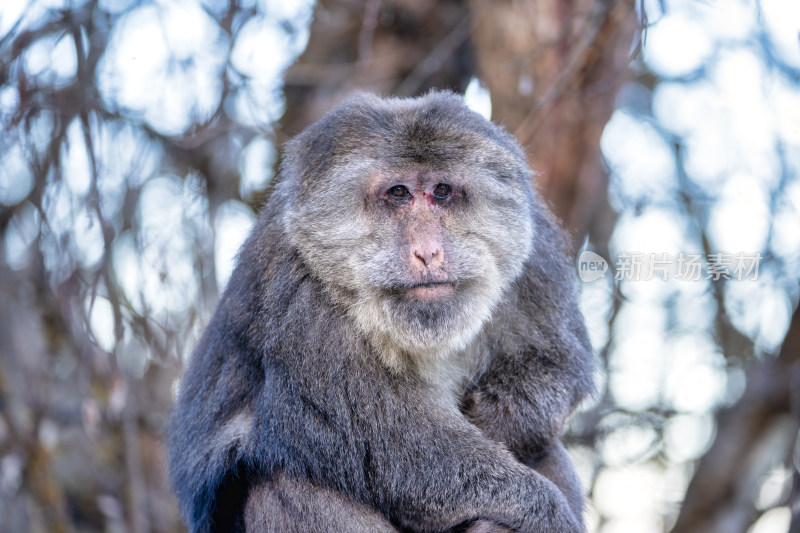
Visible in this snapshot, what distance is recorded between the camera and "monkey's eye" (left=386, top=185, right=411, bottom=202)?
352cm

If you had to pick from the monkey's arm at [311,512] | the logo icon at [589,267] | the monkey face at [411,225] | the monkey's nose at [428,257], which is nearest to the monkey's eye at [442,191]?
the monkey face at [411,225]

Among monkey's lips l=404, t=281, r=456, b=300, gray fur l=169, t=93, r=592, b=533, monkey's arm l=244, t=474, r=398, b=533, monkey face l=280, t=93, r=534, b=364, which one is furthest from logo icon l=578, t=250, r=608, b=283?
monkey's arm l=244, t=474, r=398, b=533

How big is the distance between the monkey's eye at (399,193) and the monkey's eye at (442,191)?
0.12 meters

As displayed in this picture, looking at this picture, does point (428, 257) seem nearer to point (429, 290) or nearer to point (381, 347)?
point (429, 290)

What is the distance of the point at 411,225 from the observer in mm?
3463

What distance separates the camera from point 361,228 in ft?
11.5

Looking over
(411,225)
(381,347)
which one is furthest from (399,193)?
(381,347)

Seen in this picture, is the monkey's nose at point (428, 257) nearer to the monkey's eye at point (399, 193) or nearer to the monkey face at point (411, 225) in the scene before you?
the monkey face at point (411, 225)

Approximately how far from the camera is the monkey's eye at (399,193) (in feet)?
11.5

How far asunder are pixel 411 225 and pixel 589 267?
120 inches

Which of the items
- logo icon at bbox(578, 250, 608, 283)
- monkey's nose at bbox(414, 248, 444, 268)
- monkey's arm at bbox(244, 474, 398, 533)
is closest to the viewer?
monkey's nose at bbox(414, 248, 444, 268)

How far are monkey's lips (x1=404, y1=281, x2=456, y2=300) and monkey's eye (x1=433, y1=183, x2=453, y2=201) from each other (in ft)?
1.27

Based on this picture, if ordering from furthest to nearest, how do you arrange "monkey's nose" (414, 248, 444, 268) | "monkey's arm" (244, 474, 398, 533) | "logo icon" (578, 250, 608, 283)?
1. "logo icon" (578, 250, 608, 283)
2. "monkey's arm" (244, 474, 398, 533)
3. "monkey's nose" (414, 248, 444, 268)

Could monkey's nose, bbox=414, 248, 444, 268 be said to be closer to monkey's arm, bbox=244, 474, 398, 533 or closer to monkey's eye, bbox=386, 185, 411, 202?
monkey's eye, bbox=386, 185, 411, 202
